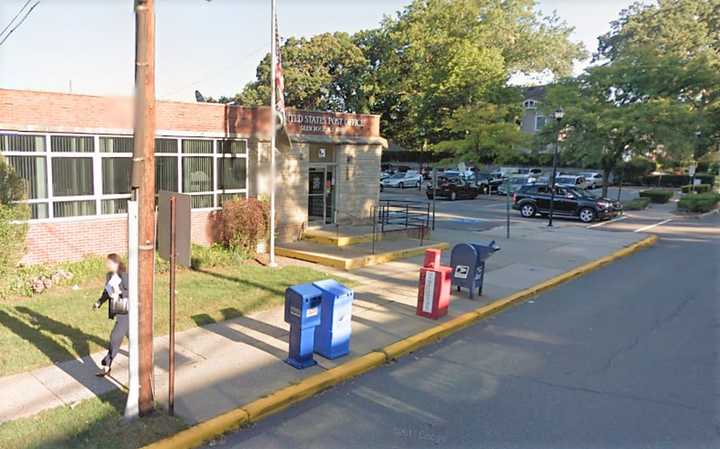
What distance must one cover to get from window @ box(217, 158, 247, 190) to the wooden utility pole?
358 inches

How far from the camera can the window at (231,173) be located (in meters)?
14.0

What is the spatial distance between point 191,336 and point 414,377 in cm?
325

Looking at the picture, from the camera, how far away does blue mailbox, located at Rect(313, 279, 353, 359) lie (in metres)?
6.65

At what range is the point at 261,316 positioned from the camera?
862cm

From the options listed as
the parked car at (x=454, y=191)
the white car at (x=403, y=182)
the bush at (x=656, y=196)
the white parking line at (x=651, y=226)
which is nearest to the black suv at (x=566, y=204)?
the white parking line at (x=651, y=226)

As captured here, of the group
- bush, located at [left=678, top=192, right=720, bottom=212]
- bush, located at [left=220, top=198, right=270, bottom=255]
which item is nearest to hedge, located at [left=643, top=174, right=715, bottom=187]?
bush, located at [left=678, top=192, right=720, bottom=212]

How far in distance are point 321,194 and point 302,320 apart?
10715 mm

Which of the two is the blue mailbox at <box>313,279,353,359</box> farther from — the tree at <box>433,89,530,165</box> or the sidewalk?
the tree at <box>433,89,530,165</box>

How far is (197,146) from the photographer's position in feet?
44.1

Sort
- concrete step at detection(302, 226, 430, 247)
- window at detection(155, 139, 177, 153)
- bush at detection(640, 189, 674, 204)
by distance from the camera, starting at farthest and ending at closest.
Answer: bush at detection(640, 189, 674, 204), concrete step at detection(302, 226, 430, 247), window at detection(155, 139, 177, 153)

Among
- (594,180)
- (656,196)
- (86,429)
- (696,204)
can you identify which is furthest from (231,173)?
(594,180)

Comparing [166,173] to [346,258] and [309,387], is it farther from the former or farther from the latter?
[309,387]

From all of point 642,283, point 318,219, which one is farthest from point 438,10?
point 642,283

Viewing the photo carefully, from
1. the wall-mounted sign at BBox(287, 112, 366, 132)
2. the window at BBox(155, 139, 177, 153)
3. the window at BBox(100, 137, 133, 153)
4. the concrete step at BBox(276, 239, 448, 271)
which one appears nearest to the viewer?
the window at BBox(100, 137, 133, 153)
